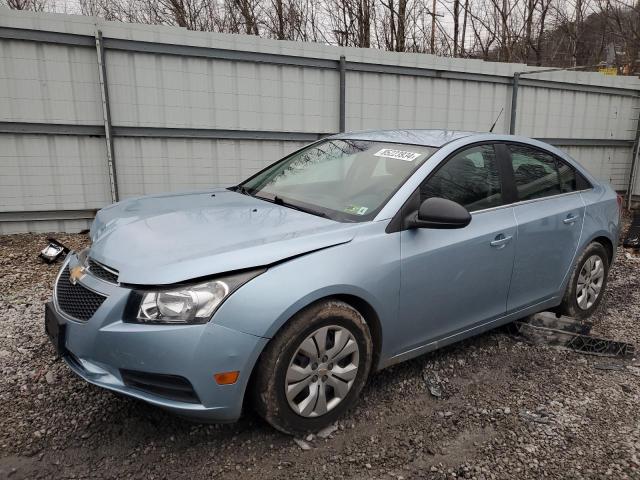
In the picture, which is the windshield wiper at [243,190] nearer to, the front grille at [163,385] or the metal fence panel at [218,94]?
the front grille at [163,385]

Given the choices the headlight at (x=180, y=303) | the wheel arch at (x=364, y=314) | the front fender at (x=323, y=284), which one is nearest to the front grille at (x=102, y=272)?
the headlight at (x=180, y=303)

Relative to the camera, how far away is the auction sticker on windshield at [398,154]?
318 cm

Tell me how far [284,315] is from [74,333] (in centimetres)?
101

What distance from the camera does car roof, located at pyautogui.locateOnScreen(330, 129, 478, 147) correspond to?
3.35 metres

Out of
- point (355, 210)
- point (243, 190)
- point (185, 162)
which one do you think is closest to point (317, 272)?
point (355, 210)

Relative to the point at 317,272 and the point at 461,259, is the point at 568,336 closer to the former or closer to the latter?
the point at 461,259

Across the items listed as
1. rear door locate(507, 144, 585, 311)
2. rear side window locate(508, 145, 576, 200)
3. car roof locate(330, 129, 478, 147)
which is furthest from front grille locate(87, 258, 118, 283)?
rear side window locate(508, 145, 576, 200)

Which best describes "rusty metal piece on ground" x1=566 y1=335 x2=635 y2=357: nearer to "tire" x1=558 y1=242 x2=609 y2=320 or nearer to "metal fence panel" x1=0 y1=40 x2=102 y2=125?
"tire" x1=558 y1=242 x2=609 y2=320

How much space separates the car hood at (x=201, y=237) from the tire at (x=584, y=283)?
7.51 feet

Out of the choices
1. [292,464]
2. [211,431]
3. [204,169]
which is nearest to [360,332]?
[292,464]

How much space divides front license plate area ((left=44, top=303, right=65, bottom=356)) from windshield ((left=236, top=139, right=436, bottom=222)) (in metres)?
1.42

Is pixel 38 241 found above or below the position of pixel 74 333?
below

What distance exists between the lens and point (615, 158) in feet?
34.9

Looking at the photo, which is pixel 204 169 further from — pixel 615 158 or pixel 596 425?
pixel 615 158
